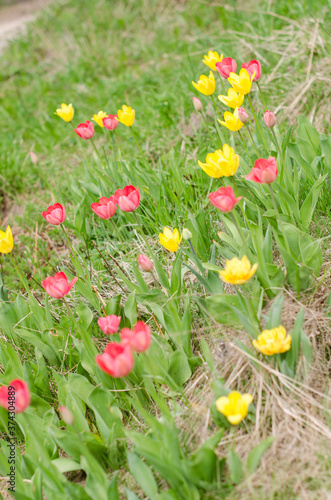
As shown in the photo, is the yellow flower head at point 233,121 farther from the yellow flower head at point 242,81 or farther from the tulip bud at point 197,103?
the tulip bud at point 197,103

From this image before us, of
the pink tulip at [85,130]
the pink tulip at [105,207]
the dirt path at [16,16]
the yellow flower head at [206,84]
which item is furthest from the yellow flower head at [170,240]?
the dirt path at [16,16]

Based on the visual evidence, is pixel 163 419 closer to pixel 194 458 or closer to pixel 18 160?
pixel 194 458

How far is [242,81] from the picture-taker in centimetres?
189

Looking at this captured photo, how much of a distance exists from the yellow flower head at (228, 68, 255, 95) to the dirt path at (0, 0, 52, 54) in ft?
19.0

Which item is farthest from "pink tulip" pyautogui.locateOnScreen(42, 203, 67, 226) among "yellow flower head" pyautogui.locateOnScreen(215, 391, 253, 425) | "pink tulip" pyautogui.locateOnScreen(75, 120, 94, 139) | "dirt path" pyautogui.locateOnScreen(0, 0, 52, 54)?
"dirt path" pyautogui.locateOnScreen(0, 0, 52, 54)

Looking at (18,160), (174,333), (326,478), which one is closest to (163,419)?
(174,333)

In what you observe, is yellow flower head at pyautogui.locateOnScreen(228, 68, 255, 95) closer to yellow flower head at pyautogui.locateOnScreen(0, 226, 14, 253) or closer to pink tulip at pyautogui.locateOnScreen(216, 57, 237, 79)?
pink tulip at pyautogui.locateOnScreen(216, 57, 237, 79)

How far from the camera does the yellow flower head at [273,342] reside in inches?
53.5

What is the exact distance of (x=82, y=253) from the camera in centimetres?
269

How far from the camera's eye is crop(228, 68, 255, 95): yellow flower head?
1875mm

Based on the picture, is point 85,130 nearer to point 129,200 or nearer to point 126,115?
point 126,115

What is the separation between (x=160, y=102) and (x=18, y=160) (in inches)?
51.0

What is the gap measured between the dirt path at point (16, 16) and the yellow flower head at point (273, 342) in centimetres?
666

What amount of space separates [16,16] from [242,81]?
7.95 m
